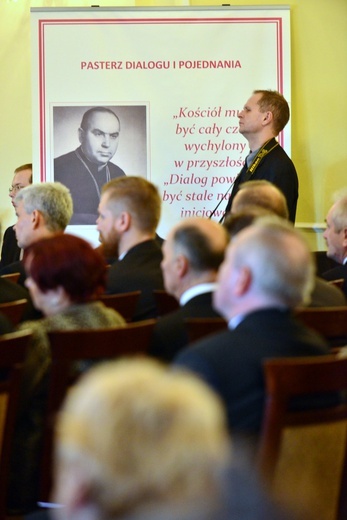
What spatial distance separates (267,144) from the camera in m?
6.50

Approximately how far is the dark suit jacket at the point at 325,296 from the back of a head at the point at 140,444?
8.74 feet

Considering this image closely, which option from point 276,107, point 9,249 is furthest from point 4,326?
point 9,249

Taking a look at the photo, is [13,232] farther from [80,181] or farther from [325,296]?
[325,296]

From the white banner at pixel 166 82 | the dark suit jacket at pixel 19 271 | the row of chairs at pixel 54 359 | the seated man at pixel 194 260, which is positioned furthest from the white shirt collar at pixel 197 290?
the white banner at pixel 166 82

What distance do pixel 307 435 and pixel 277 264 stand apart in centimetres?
50

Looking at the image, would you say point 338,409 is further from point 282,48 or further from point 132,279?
point 282,48

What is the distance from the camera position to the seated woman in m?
2.80

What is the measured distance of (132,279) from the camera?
4160 mm

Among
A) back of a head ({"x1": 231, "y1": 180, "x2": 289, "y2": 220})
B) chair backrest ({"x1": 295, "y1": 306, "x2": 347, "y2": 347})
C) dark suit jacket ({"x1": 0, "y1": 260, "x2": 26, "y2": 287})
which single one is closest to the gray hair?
dark suit jacket ({"x1": 0, "y1": 260, "x2": 26, "y2": 287})

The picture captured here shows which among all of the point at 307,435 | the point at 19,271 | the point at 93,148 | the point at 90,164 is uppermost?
the point at 93,148

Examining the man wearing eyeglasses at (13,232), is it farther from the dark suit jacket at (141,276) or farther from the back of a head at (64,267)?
the back of a head at (64,267)

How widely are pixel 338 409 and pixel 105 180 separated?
16.7 feet

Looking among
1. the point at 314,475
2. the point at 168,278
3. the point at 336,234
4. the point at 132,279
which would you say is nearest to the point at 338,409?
the point at 314,475

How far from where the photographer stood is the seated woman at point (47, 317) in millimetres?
2797
